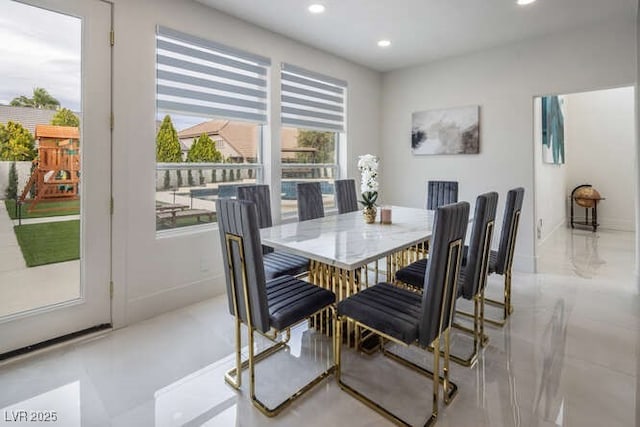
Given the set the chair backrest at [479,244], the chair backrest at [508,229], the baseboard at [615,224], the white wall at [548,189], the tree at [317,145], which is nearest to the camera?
the chair backrest at [479,244]

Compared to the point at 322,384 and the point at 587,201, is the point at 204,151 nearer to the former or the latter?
the point at 322,384

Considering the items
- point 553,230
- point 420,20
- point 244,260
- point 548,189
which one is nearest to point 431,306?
point 244,260

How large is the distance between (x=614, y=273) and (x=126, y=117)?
5232 millimetres

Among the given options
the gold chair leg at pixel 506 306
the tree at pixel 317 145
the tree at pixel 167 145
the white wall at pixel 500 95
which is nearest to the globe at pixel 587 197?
the white wall at pixel 500 95

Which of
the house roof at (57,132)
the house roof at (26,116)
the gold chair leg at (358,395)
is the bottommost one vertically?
the gold chair leg at (358,395)

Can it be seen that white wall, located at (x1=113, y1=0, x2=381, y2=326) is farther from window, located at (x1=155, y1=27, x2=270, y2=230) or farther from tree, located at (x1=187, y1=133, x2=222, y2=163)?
tree, located at (x1=187, y1=133, x2=222, y2=163)

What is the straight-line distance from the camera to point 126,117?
8.83ft

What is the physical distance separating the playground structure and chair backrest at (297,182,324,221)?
1793 millimetres

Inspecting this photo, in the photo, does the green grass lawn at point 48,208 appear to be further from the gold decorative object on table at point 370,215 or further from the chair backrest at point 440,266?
the chair backrest at point 440,266

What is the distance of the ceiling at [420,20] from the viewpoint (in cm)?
313

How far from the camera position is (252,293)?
1.72 metres

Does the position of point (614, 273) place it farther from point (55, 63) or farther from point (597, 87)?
point (55, 63)

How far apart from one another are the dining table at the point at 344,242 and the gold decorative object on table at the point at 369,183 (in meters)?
0.08

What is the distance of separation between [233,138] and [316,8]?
57.6 inches
